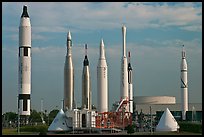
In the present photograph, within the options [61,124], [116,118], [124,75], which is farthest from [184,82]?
[61,124]

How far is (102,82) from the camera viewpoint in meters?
44.1

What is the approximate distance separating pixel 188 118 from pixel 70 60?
27.4 metres

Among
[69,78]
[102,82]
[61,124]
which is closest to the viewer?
[61,124]

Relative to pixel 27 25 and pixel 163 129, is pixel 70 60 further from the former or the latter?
pixel 163 129

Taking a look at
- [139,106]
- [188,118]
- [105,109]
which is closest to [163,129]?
[105,109]

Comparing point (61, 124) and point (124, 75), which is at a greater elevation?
point (124, 75)

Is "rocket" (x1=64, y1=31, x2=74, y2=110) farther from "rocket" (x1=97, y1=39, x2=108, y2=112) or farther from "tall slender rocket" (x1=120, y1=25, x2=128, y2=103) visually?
"tall slender rocket" (x1=120, y1=25, x2=128, y2=103)

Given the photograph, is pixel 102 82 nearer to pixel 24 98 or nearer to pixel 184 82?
pixel 24 98

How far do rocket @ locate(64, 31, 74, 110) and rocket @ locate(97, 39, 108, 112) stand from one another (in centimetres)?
297

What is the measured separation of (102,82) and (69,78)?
3626 millimetres

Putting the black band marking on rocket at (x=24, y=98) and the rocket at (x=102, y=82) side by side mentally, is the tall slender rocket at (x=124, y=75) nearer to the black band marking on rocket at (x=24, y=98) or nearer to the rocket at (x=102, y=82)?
the rocket at (x=102, y=82)

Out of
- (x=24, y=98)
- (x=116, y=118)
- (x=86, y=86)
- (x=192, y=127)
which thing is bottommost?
(x=192, y=127)

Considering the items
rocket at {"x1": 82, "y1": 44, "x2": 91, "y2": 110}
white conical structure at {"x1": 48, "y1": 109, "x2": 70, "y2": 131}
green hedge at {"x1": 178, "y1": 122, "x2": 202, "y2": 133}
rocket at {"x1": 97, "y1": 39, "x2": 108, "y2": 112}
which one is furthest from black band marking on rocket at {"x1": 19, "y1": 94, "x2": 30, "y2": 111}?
green hedge at {"x1": 178, "y1": 122, "x2": 202, "y2": 133}

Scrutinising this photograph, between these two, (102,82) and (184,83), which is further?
(184,83)
